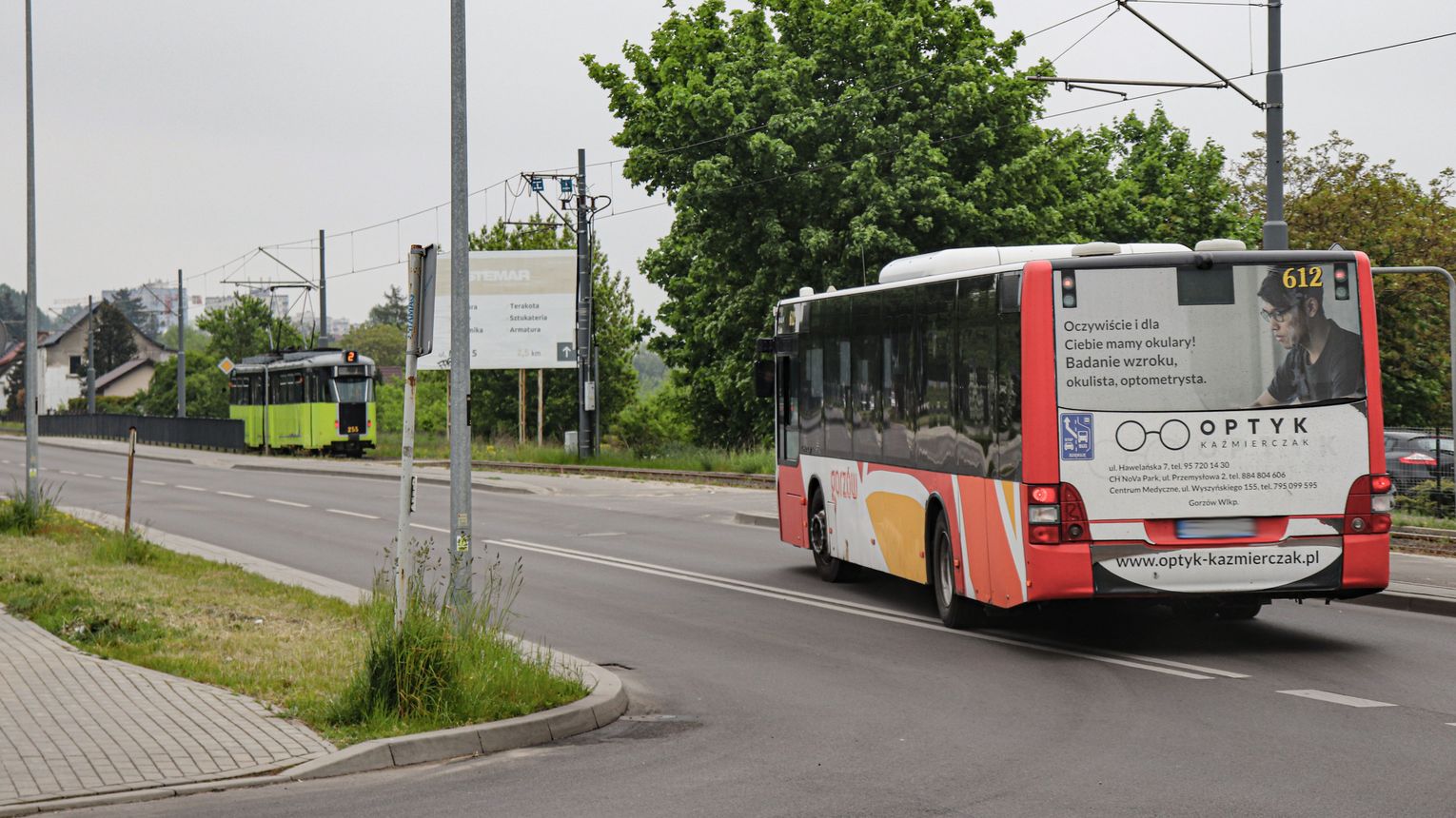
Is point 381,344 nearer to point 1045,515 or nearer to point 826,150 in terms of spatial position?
point 826,150

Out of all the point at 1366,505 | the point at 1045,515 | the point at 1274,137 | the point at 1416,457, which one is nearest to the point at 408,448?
the point at 1045,515

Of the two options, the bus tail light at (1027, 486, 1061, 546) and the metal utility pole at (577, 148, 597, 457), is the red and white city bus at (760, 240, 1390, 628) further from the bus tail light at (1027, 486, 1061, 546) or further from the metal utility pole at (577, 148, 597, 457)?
the metal utility pole at (577, 148, 597, 457)

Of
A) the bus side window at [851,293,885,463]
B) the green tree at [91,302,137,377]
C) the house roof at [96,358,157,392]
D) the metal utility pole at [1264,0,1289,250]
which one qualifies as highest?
the green tree at [91,302,137,377]

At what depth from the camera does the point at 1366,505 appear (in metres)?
11.4

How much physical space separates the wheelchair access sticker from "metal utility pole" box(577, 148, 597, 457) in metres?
34.8

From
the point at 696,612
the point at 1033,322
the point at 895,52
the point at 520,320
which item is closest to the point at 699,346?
the point at 520,320

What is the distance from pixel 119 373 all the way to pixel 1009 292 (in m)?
143

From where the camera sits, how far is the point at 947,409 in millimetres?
12781

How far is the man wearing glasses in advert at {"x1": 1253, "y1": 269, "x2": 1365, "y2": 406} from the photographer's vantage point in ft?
37.2

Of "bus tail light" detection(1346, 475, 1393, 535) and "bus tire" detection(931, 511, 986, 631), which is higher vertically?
"bus tail light" detection(1346, 475, 1393, 535)

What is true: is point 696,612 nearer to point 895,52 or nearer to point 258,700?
point 258,700

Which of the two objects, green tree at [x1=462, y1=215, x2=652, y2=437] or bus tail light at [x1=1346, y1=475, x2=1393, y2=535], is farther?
green tree at [x1=462, y1=215, x2=652, y2=437]

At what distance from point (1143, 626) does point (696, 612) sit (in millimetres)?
3728

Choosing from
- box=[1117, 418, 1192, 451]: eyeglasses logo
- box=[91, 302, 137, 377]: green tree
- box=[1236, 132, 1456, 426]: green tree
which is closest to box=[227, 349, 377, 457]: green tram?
box=[1236, 132, 1456, 426]: green tree
